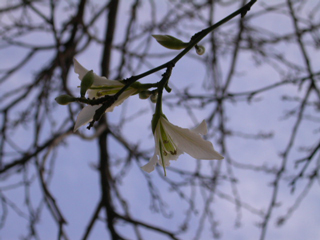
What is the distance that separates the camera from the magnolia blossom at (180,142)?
1.12 metres

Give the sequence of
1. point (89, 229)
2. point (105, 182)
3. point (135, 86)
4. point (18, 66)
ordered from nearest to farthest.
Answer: point (135, 86), point (89, 229), point (105, 182), point (18, 66)

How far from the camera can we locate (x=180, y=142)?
118 centimetres

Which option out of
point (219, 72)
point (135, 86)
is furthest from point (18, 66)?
point (135, 86)

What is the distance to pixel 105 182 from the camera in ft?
11.0

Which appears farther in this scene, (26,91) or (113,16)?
(26,91)

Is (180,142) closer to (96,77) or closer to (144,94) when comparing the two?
(144,94)

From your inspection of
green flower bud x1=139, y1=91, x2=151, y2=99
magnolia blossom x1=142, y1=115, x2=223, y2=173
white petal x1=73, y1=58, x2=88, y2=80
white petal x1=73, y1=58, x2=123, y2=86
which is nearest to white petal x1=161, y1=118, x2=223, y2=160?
magnolia blossom x1=142, y1=115, x2=223, y2=173

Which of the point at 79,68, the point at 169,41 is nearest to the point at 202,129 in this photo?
the point at 169,41

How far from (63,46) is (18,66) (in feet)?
1.79

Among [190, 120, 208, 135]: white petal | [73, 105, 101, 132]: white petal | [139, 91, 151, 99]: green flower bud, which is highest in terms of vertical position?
[190, 120, 208, 135]: white petal

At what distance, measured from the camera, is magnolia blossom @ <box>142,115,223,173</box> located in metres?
1.12

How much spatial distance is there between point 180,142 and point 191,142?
0.05 m

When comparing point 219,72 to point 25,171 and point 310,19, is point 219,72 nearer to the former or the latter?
point 310,19

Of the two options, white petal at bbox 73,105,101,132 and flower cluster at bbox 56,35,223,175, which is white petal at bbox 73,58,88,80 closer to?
flower cluster at bbox 56,35,223,175
